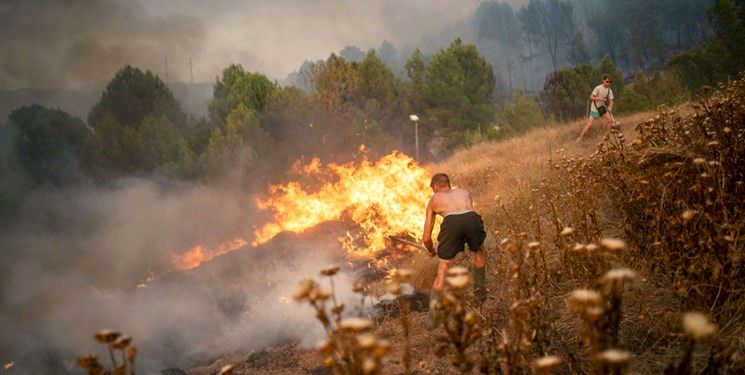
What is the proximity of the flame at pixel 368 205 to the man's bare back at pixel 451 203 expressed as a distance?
3.16m

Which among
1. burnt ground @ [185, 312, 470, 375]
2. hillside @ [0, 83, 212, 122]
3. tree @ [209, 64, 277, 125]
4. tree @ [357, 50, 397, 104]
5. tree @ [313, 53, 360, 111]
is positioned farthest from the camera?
hillside @ [0, 83, 212, 122]

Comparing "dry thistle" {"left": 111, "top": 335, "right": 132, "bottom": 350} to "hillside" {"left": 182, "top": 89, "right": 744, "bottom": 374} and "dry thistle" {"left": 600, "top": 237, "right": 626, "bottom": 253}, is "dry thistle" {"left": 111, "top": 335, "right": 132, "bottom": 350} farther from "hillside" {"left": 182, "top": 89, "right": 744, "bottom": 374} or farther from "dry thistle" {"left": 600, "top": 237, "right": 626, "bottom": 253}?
"dry thistle" {"left": 600, "top": 237, "right": 626, "bottom": 253}

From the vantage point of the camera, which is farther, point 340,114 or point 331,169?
point 340,114

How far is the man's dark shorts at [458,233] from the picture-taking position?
514cm

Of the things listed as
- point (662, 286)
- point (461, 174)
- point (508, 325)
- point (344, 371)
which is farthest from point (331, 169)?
point (344, 371)

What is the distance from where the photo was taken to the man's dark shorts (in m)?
5.14

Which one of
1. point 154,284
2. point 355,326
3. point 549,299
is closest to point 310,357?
point 549,299

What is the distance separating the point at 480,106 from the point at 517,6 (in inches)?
3878

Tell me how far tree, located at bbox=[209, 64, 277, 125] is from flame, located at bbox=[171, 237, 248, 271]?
430 inches

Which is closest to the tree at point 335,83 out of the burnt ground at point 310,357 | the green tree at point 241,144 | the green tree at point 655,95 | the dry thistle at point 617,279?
the green tree at point 241,144

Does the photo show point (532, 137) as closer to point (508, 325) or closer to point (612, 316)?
point (508, 325)

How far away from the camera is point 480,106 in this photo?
26875mm

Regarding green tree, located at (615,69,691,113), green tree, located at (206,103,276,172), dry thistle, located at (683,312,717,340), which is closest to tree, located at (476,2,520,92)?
green tree, located at (615,69,691,113)

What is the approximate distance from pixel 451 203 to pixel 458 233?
1.34ft
